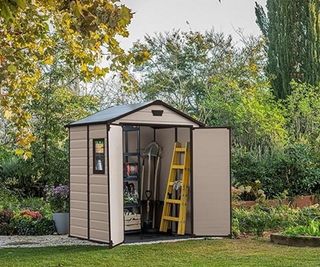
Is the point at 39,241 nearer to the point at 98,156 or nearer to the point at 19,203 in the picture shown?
the point at 98,156

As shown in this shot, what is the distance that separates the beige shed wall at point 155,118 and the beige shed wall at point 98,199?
0.43 metres

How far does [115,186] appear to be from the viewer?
30.6ft

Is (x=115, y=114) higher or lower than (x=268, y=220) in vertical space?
higher

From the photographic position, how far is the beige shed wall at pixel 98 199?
30.3 ft

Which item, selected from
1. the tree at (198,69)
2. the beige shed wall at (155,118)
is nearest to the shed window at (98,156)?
the beige shed wall at (155,118)

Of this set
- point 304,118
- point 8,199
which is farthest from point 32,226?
point 304,118

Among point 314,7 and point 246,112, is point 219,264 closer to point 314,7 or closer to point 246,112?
point 246,112

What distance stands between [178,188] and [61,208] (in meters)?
2.28

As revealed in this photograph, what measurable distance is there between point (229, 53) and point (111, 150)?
484 inches

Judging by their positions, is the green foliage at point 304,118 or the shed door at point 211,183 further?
the green foliage at point 304,118

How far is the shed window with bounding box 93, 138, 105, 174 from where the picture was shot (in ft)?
30.8

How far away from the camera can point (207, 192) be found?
33.0ft

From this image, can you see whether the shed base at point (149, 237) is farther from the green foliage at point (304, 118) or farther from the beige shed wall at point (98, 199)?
the green foliage at point (304, 118)

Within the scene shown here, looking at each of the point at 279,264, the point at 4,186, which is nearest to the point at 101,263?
the point at 279,264
